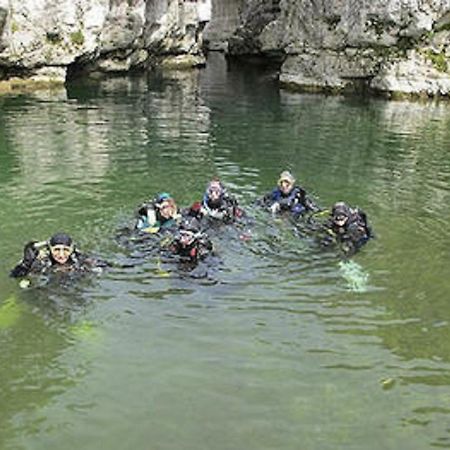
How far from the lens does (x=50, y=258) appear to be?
1275 cm

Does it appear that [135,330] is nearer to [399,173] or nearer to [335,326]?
[335,326]

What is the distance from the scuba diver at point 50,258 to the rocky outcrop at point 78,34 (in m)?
26.1

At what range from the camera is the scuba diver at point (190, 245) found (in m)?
13.6

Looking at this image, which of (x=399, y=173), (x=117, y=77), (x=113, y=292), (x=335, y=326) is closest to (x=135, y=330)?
(x=113, y=292)

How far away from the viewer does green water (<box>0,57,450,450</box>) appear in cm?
898

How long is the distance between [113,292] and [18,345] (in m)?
2.34

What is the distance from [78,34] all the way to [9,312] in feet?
112

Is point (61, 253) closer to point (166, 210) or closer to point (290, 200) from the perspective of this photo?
point (166, 210)

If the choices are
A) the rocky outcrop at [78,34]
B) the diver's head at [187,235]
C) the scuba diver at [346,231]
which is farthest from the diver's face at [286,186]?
the rocky outcrop at [78,34]

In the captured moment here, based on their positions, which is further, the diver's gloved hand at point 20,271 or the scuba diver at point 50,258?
the diver's gloved hand at point 20,271

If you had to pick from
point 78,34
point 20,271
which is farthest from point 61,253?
point 78,34

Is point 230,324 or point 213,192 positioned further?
point 213,192

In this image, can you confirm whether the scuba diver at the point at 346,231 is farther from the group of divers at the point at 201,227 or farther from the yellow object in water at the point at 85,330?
the yellow object in water at the point at 85,330

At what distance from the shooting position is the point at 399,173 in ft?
74.9
